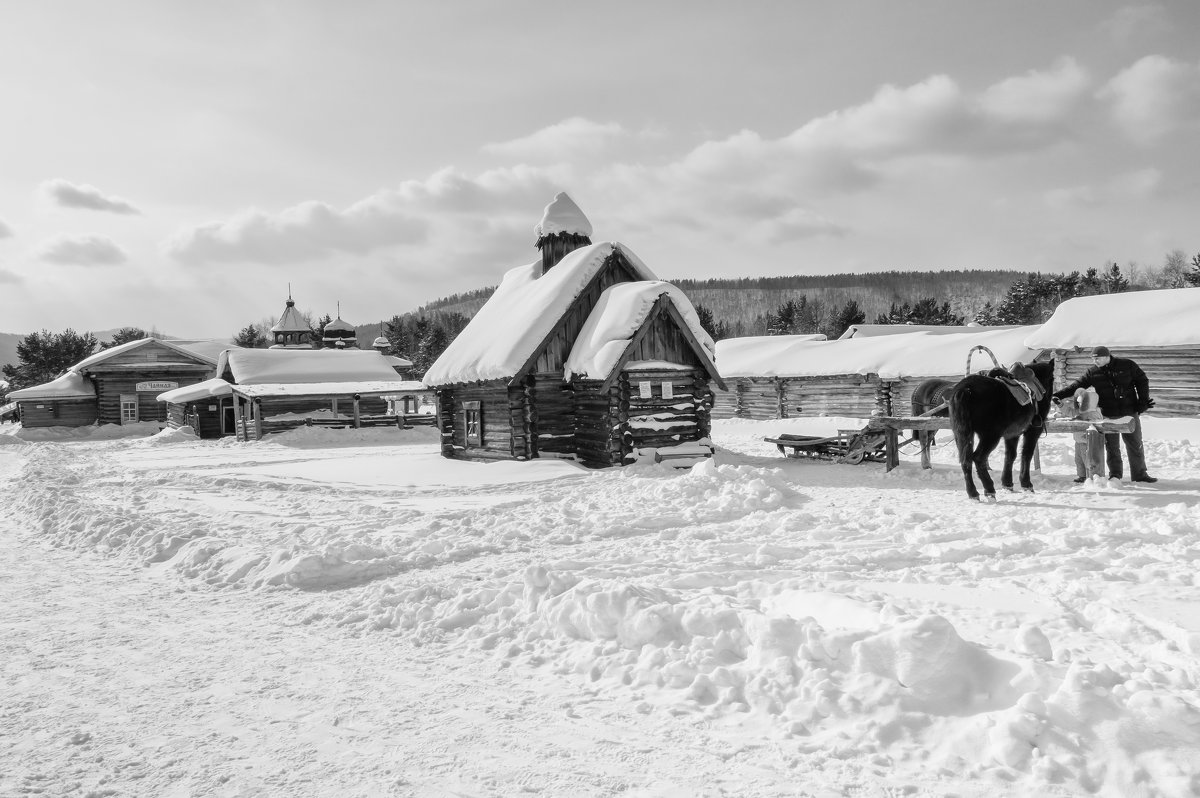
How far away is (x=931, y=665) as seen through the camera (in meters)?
3.65

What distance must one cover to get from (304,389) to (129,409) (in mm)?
16633

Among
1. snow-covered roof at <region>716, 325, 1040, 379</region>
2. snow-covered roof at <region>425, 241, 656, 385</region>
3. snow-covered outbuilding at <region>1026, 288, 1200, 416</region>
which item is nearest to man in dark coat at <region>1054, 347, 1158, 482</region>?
snow-covered roof at <region>425, 241, 656, 385</region>

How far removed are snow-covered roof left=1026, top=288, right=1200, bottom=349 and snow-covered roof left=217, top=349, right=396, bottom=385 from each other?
102ft

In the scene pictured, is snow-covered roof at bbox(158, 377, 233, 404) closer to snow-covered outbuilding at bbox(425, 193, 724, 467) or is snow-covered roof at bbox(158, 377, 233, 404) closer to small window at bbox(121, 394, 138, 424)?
small window at bbox(121, 394, 138, 424)

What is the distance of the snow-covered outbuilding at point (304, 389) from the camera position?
104ft

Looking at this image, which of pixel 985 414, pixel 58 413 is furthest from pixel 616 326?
pixel 58 413

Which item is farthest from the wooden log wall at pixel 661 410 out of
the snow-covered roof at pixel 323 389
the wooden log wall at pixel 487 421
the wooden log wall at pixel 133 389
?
the wooden log wall at pixel 133 389

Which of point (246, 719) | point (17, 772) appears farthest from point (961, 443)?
point (17, 772)

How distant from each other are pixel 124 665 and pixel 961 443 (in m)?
9.47

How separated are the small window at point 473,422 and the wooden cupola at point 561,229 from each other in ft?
15.0

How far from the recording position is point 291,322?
55875 mm

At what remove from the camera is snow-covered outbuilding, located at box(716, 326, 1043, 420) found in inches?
1131

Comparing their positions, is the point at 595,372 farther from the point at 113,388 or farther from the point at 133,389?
the point at 113,388

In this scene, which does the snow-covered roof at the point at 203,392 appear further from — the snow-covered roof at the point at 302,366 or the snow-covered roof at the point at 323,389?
the snow-covered roof at the point at 323,389
